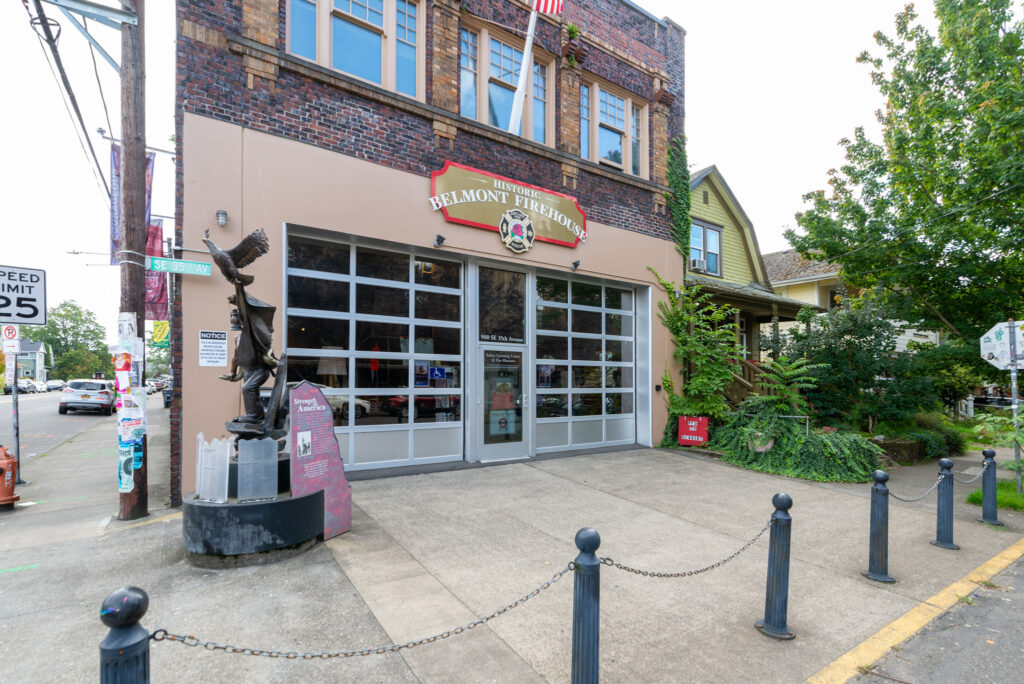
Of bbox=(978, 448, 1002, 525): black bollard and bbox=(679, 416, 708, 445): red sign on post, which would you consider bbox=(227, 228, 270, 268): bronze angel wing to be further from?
bbox=(679, 416, 708, 445): red sign on post

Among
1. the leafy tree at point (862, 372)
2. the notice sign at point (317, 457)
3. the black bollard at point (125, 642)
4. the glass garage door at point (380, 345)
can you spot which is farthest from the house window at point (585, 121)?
the black bollard at point (125, 642)

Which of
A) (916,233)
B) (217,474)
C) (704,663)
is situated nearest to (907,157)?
(916,233)

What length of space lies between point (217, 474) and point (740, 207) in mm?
17771

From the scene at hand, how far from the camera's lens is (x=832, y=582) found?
4730 millimetres

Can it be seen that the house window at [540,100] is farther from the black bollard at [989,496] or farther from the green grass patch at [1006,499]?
the green grass patch at [1006,499]

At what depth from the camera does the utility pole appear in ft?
20.3

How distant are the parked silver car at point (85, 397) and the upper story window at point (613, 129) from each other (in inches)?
1041

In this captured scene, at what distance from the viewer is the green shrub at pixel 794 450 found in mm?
9086

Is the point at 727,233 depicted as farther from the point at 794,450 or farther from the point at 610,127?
the point at 794,450

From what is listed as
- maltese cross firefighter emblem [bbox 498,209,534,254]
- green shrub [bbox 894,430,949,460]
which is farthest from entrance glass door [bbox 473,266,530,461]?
green shrub [bbox 894,430,949,460]

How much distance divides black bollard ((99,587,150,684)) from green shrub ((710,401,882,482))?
389 inches

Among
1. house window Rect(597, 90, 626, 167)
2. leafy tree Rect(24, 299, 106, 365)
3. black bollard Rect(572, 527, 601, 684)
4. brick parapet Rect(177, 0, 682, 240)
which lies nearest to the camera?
black bollard Rect(572, 527, 601, 684)

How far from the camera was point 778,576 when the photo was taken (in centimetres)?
373

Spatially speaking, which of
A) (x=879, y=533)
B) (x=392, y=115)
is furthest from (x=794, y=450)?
(x=392, y=115)
